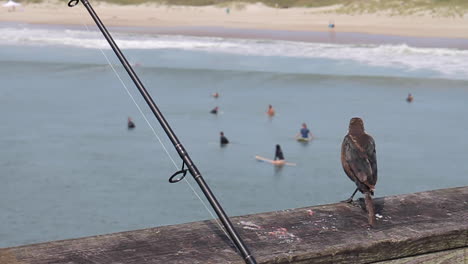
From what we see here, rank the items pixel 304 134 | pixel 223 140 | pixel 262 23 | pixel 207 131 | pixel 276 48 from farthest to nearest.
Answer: pixel 262 23 < pixel 276 48 < pixel 207 131 < pixel 304 134 < pixel 223 140

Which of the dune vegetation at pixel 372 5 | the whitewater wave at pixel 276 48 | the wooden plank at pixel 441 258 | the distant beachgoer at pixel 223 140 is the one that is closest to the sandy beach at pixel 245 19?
the dune vegetation at pixel 372 5

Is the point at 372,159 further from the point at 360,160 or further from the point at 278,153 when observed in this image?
the point at 278,153

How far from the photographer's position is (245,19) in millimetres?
87000

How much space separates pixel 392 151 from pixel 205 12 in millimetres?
72173

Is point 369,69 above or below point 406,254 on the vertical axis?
below

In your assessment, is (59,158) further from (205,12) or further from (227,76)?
(205,12)

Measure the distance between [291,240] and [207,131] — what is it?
25539mm

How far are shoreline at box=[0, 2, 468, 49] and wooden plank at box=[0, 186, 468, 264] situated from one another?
57.0m

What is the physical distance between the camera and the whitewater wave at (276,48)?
164ft

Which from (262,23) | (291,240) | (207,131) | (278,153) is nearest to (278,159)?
(278,153)

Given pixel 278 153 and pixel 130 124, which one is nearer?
pixel 278 153

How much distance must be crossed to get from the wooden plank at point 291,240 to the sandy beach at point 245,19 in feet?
213

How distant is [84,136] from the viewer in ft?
91.0

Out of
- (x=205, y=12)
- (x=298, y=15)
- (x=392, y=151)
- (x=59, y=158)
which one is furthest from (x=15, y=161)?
(x=205, y=12)
